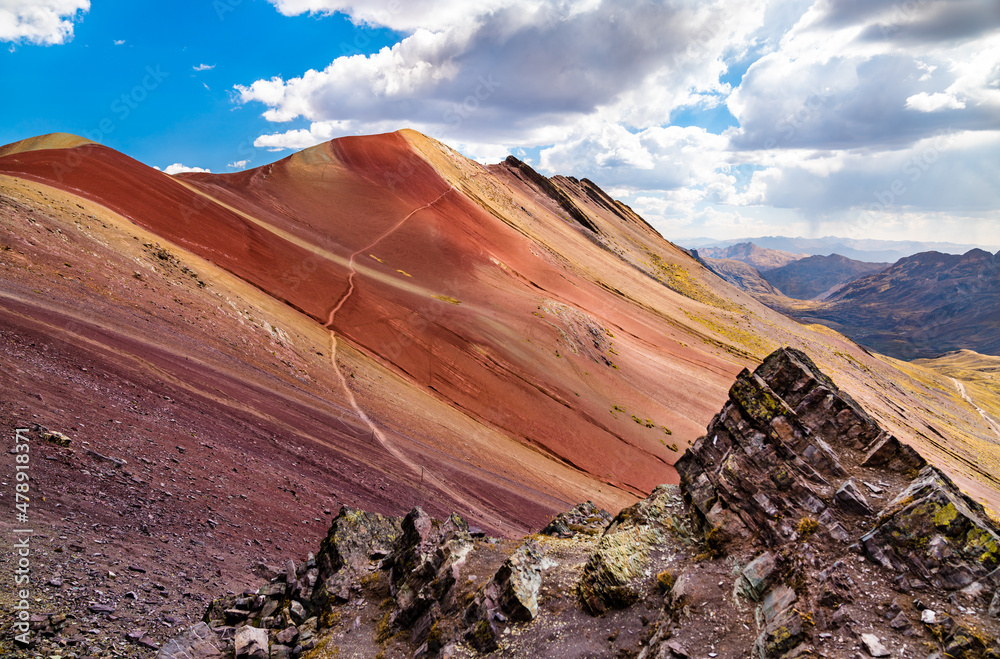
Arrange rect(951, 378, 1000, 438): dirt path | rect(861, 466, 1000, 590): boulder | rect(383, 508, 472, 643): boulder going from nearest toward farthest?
rect(861, 466, 1000, 590): boulder
rect(383, 508, 472, 643): boulder
rect(951, 378, 1000, 438): dirt path

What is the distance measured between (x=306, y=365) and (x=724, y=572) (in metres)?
24.8

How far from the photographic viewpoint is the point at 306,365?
28719mm

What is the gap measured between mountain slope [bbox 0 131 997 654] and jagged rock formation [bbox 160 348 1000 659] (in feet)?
11.5

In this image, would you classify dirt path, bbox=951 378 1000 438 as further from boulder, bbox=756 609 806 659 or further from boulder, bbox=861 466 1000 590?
boulder, bbox=756 609 806 659

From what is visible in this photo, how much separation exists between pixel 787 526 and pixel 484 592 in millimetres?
7401

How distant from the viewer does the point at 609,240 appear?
97.9 metres

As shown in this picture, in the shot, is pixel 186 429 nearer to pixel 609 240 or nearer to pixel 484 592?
pixel 484 592

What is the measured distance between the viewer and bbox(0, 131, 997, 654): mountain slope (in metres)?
15.9

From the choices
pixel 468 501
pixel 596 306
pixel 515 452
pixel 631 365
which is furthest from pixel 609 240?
pixel 468 501

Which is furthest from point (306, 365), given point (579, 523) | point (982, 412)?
point (982, 412)

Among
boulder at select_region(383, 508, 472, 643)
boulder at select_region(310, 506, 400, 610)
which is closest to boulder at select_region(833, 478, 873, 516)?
boulder at select_region(383, 508, 472, 643)

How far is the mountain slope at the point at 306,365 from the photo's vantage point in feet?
52.1

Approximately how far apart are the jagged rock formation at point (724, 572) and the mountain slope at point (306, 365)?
3.51 meters

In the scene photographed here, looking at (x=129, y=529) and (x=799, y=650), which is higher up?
(x=799, y=650)
